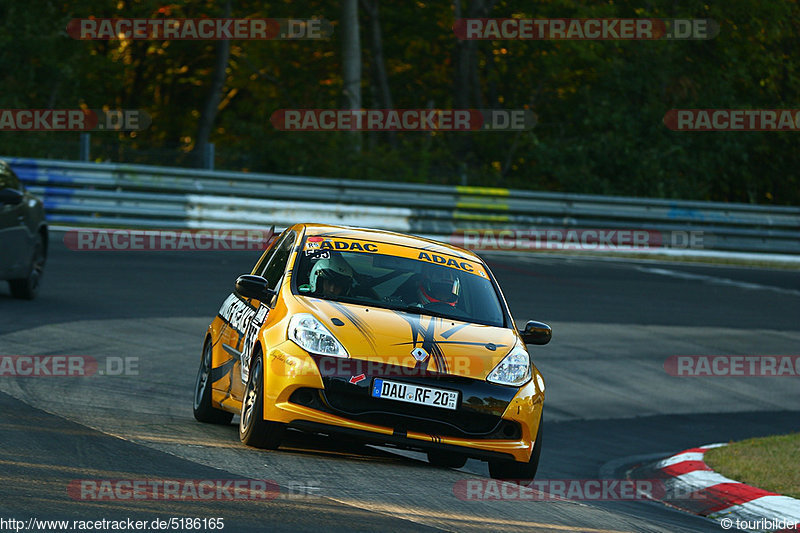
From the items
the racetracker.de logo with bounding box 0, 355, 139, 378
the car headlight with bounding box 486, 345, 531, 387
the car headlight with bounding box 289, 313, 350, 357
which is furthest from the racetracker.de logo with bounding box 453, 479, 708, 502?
the racetracker.de logo with bounding box 0, 355, 139, 378

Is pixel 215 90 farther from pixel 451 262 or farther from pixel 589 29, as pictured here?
pixel 451 262

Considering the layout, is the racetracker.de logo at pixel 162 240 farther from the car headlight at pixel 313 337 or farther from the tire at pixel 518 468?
the tire at pixel 518 468

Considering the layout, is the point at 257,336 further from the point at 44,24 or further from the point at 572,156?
the point at 44,24

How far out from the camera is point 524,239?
24891 millimetres

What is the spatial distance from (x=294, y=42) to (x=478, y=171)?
38.4 feet

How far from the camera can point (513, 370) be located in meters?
8.16

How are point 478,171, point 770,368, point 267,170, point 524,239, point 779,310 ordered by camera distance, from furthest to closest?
1. point 478,171
2. point 267,170
3. point 524,239
4. point 779,310
5. point 770,368

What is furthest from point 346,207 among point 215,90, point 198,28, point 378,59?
point 198,28

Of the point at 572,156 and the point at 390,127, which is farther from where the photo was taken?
the point at 390,127

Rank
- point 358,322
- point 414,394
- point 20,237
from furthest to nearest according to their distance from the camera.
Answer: point 20,237
point 358,322
point 414,394

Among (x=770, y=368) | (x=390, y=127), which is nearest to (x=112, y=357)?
(x=770, y=368)

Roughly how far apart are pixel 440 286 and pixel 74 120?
27.4m

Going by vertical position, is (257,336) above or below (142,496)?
above

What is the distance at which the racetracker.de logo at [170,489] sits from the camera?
6.22 meters
